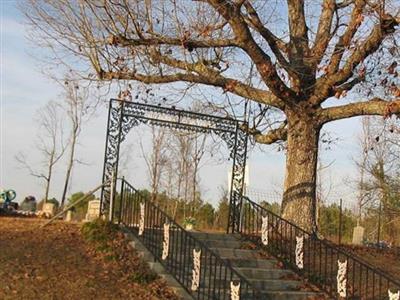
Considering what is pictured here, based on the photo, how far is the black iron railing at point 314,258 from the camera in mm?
11648

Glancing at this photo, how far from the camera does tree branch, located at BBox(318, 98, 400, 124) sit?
42.1 feet

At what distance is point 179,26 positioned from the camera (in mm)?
14211

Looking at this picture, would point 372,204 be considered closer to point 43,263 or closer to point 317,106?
point 317,106

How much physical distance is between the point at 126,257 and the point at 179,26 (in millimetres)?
5456

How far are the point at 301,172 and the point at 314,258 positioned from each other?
2698 mm

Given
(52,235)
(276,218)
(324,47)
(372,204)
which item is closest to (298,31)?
(324,47)

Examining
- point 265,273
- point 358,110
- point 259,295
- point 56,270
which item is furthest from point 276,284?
point 358,110

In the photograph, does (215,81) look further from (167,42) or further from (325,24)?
(325,24)

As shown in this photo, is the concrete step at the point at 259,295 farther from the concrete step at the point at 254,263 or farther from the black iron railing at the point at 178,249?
the concrete step at the point at 254,263

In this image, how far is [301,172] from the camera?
15.3 metres

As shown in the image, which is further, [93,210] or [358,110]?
[358,110]

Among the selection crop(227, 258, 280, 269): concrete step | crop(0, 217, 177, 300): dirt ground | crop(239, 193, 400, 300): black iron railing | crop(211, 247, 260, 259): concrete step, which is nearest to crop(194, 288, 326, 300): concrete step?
crop(239, 193, 400, 300): black iron railing

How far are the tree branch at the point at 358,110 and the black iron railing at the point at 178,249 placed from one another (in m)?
4.45

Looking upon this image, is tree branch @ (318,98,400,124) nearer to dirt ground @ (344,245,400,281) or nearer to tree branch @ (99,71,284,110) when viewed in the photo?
tree branch @ (99,71,284,110)
